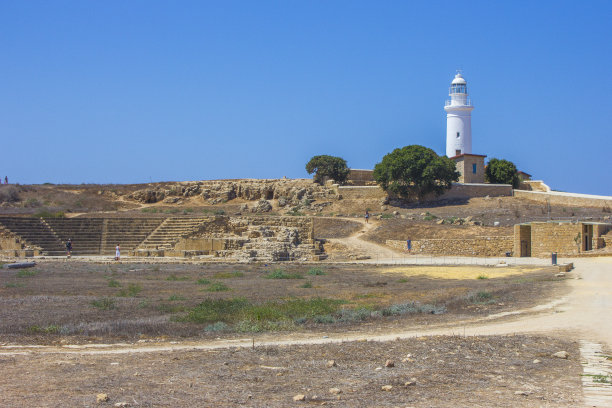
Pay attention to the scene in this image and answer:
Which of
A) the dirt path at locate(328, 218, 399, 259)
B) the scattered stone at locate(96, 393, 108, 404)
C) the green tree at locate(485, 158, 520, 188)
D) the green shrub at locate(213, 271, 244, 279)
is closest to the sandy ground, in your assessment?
the scattered stone at locate(96, 393, 108, 404)

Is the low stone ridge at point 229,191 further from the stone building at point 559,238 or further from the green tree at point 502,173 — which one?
the stone building at point 559,238

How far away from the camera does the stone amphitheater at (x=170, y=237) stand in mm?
38500

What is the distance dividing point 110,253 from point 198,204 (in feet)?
89.2

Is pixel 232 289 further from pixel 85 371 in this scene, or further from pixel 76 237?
pixel 76 237

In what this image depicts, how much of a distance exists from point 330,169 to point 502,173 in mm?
16889

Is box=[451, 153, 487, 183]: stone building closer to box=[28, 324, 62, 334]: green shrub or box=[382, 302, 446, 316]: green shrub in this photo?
box=[382, 302, 446, 316]: green shrub

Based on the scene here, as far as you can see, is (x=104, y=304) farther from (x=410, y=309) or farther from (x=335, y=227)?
(x=335, y=227)

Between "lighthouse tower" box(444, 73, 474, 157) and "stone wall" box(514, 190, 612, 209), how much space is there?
40.7ft

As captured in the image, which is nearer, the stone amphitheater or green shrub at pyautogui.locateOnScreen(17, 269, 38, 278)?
green shrub at pyautogui.locateOnScreen(17, 269, 38, 278)

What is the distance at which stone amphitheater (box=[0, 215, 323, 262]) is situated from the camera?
38.5 m

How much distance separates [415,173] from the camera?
56906mm

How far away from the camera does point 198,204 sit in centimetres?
6769


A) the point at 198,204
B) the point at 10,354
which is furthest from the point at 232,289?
the point at 198,204

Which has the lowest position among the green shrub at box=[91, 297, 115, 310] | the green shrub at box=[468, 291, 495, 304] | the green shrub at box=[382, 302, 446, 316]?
the green shrub at box=[91, 297, 115, 310]
